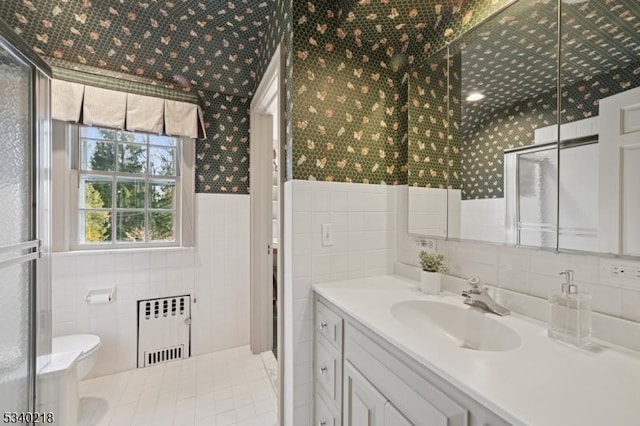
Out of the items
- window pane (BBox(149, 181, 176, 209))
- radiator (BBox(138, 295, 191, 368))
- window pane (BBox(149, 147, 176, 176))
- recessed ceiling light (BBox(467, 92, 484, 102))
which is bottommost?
radiator (BBox(138, 295, 191, 368))

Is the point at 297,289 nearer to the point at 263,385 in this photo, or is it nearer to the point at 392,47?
the point at 263,385

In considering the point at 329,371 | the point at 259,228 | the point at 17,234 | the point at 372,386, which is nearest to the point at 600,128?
the point at 372,386

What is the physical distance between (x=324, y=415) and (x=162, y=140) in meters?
2.38

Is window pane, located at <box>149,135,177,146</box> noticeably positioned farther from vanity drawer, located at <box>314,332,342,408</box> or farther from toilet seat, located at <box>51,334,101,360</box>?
vanity drawer, located at <box>314,332,342,408</box>

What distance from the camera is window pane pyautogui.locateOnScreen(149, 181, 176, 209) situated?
232 centimetres

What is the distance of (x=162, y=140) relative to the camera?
7.65 feet

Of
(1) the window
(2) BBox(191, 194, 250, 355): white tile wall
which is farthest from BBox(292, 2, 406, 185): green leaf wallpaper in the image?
(1) the window

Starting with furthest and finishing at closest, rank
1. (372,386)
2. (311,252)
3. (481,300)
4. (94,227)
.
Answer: (94,227)
(311,252)
(481,300)
(372,386)

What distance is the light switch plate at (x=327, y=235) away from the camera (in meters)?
1.43

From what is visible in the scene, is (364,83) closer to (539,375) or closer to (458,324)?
(458,324)

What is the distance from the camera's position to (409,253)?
1.55 meters

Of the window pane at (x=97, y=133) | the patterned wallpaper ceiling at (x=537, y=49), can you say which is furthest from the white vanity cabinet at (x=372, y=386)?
the window pane at (x=97, y=133)

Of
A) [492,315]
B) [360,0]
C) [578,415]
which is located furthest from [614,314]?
[360,0]

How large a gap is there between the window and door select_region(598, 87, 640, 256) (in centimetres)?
264
